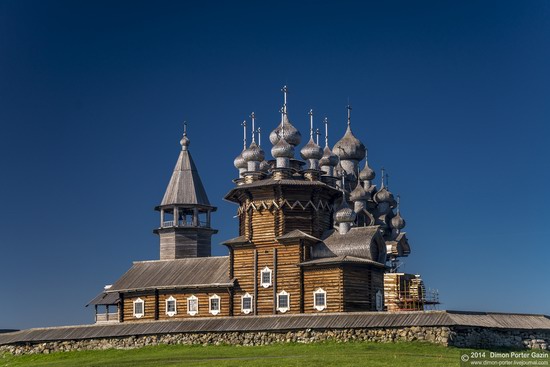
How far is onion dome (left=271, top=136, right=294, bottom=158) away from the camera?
56219 millimetres

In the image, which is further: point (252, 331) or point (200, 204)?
point (200, 204)

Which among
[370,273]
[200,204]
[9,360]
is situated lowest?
[9,360]

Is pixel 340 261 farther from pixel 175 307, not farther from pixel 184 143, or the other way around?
pixel 184 143

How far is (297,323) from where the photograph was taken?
47.5 meters

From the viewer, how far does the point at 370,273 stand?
173 feet

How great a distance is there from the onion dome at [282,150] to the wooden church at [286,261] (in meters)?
0.07

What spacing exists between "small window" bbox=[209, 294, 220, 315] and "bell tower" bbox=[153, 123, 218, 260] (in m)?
8.91

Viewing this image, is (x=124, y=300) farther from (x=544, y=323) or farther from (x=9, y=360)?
(x=544, y=323)

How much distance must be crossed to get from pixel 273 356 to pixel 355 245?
42.7ft

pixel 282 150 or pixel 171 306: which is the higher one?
pixel 282 150

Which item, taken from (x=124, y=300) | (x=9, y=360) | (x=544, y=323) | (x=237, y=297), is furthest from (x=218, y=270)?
(x=544, y=323)

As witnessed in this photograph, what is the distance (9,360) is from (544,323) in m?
28.2

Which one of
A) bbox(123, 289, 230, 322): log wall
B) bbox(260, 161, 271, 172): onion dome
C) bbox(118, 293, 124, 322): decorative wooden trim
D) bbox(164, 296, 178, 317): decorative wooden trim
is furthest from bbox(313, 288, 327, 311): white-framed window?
bbox(118, 293, 124, 322): decorative wooden trim

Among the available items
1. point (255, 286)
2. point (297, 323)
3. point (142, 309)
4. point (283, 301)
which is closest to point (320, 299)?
point (283, 301)
